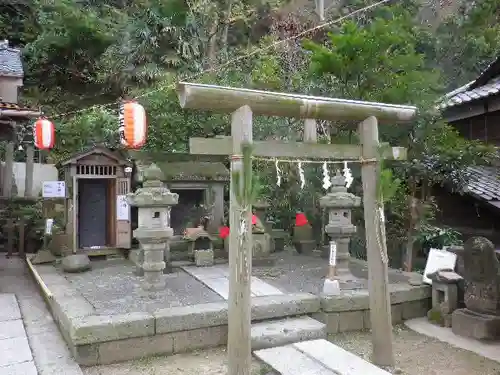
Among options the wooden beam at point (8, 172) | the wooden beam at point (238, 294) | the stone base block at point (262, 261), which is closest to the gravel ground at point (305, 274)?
the stone base block at point (262, 261)

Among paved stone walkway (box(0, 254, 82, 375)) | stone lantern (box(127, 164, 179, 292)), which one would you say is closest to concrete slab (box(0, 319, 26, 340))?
paved stone walkway (box(0, 254, 82, 375))

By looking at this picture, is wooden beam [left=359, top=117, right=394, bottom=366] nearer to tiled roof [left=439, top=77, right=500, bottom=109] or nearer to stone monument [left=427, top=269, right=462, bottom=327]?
stone monument [left=427, top=269, right=462, bottom=327]

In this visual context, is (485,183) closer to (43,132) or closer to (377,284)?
(377,284)

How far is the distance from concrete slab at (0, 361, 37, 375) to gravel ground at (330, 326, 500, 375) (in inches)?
169

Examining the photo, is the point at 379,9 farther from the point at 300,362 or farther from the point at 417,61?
the point at 300,362

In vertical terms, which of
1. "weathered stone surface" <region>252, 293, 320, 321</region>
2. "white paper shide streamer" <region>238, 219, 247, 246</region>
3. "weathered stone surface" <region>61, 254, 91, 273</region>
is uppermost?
"white paper shide streamer" <region>238, 219, 247, 246</region>

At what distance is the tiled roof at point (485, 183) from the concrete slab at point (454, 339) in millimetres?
2983

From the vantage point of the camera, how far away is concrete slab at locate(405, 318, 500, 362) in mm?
6193

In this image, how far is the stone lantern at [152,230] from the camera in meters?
6.98

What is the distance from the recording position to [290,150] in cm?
524

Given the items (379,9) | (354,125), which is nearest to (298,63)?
(354,125)

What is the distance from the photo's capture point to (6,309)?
7.24 m

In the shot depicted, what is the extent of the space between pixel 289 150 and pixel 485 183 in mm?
6418

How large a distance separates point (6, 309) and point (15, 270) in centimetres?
365
